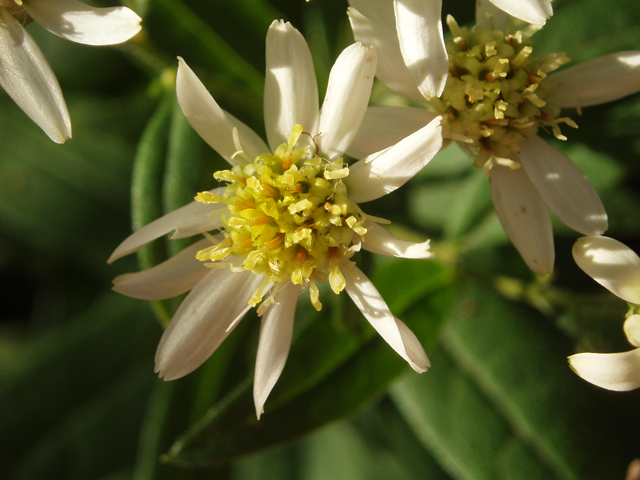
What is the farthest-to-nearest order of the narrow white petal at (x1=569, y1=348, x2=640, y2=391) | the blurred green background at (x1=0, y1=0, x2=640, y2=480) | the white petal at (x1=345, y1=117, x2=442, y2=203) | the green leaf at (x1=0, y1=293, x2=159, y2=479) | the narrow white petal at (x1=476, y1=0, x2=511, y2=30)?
the green leaf at (x1=0, y1=293, x2=159, y2=479) → the blurred green background at (x1=0, y1=0, x2=640, y2=480) → the narrow white petal at (x1=476, y1=0, x2=511, y2=30) → the narrow white petal at (x1=569, y1=348, x2=640, y2=391) → the white petal at (x1=345, y1=117, x2=442, y2=203)

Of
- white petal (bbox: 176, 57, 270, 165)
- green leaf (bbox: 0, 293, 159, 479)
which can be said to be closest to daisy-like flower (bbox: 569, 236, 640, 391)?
white petal (bbox: 176, 57, 270, 165)

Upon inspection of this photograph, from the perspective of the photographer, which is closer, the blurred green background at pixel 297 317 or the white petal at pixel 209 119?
the white petal at pixel 209 119

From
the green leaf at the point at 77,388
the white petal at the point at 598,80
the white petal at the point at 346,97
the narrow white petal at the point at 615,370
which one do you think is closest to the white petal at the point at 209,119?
the white petal at the point at 346,97

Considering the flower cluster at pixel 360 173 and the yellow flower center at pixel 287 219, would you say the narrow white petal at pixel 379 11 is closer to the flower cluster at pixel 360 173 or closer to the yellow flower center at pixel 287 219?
the flower cluster at pixel 360 173

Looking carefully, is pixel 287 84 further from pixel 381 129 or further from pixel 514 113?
pixel 514 113

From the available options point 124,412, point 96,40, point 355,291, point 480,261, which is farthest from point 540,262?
point 124,412

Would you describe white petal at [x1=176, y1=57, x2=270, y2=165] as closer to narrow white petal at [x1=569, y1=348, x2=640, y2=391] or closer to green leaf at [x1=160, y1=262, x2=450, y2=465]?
green leaf at [x1=160, y1=262, x2=450, y2=465]

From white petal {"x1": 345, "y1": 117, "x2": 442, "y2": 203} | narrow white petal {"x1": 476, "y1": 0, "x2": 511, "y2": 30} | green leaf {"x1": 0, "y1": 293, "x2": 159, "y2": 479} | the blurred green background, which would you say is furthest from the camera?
green leaf {"x1": 0, "y1": 293, "x2": 159, "y2": 479}
